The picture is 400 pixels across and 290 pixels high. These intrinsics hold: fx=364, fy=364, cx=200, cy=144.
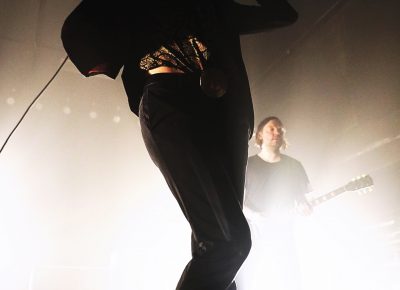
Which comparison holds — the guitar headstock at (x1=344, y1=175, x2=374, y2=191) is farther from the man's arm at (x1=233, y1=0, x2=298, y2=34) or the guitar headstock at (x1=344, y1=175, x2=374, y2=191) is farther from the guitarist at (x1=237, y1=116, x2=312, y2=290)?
the man's arm at (x1=233, y1=0, x2=298, y2=34)

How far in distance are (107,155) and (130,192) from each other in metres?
0.50

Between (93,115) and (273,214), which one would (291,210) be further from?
(93,115)

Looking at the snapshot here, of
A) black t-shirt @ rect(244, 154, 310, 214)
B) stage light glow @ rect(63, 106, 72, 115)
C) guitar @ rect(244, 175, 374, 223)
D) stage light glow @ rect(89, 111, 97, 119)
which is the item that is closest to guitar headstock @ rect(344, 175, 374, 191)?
guitar @ rect(244, 175, 374, 223)

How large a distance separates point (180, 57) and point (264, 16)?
0.98 ft

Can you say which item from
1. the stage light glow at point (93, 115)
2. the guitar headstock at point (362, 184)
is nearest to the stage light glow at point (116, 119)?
the stage light glow at point (93, 115)

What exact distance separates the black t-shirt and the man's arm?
5.76 feet

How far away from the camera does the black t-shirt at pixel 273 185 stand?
262 cm

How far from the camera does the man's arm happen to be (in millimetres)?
965

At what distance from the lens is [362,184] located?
8.84 feet

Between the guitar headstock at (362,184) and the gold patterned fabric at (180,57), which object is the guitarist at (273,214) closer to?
the guitar headstock at (362,184)

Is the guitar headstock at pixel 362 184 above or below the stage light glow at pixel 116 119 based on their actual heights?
below

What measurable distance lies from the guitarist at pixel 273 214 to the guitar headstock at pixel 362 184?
1.09 ft

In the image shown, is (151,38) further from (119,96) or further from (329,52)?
(119,96)

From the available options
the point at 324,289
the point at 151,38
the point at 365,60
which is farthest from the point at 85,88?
the point at 151,38
